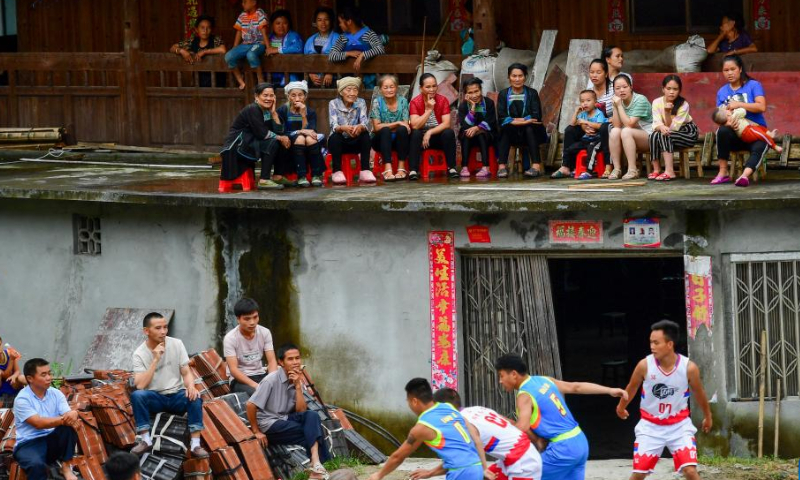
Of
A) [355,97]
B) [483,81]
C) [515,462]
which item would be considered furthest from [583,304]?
[515,462]

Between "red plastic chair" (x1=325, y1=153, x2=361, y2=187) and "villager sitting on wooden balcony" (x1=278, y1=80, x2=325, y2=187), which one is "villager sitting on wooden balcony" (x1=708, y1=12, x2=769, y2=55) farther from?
"villager sitting on wooden balcony" (x1=278, y1=80, x2=325, y2=187)

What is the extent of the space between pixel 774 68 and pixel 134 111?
7857 millimetres

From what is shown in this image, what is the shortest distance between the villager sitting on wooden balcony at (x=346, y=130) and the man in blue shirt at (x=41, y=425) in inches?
186

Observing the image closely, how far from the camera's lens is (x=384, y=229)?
14.6 meters

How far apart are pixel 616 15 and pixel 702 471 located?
7180mm

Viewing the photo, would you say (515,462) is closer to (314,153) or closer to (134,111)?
(314,153)

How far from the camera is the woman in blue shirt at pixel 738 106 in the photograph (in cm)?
1462

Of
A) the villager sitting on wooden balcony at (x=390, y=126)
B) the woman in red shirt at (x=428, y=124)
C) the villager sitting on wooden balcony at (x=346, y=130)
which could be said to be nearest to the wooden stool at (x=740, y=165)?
the woman in red shirt at (x=428, y=124)

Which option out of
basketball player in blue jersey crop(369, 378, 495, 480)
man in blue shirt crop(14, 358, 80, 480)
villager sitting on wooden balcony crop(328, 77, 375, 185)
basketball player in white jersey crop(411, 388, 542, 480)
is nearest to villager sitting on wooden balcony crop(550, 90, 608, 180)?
villager sitting on wooden balcony crop(328, 77, 375, 185)

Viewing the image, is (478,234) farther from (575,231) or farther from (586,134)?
(586,134)

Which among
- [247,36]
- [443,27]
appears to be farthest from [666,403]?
[247,36]

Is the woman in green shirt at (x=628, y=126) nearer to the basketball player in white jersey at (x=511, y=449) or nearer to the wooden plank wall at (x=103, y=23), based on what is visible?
the basketball player in white jersey at (x=511, y=449)

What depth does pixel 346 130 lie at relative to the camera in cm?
1584

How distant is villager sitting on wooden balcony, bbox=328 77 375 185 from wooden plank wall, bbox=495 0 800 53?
146 inches
